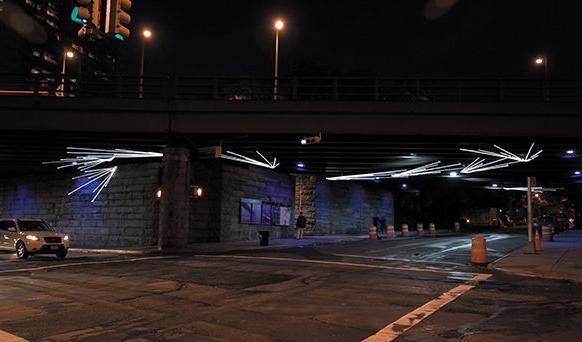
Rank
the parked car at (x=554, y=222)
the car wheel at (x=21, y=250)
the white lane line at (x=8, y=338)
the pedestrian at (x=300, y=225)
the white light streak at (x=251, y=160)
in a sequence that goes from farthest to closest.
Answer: the parked car at (x=554, y=222) → the pedestrian at (x=300, y=225) → the white light streak at (x=251, y=160) → the car wheel at (x=21, y=250) → the white lane line at (x=8, y=338)

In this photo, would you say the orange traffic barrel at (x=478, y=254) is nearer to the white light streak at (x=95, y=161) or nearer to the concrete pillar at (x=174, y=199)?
the concrete pillar at (x=174, y=199)

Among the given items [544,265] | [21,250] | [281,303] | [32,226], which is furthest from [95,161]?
[281,303]

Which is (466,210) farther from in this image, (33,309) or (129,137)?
(33,309)

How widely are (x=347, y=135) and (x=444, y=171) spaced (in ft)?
54.3

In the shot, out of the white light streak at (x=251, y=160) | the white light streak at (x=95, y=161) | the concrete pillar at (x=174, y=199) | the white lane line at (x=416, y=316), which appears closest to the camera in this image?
the white lane line at (x=416, y=316)

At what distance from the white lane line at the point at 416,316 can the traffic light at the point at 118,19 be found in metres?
7.10

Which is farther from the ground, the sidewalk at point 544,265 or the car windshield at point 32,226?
the car windshield at point 32,226

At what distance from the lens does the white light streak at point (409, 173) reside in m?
36.6

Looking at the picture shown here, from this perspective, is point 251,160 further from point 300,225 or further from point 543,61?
point 543,61

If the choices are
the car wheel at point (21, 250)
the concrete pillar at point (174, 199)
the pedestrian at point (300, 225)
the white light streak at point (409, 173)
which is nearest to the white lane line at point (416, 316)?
the concrete pillar at point (174, 199)

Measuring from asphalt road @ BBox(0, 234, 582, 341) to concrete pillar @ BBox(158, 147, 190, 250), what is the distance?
8294 mm

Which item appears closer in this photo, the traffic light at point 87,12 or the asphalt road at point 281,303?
the asphalt road at point 281,303

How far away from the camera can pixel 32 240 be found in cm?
2142

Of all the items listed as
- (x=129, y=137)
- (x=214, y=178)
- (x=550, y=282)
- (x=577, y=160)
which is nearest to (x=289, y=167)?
(x=214, y=178)
